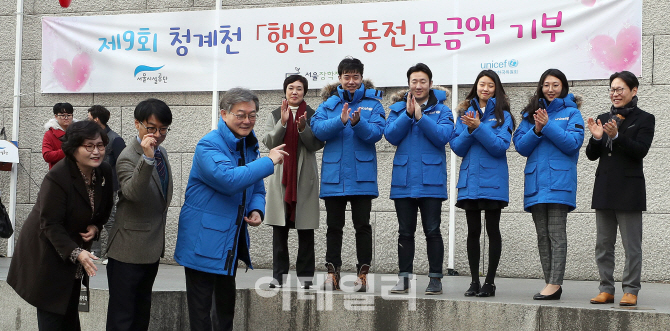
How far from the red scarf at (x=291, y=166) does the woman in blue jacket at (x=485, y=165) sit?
47.7 inches

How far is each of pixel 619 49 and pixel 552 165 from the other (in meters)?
2.26

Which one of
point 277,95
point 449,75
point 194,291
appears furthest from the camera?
point 277,95

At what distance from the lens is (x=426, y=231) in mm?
5699

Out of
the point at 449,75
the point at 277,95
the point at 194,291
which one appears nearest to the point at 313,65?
the point at 277,95

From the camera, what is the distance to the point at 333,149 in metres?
5.79

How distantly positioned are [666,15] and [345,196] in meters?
3.62

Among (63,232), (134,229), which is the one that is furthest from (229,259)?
(63,232)

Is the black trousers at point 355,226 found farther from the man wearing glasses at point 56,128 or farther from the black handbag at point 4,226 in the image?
the man wearing glasses at point 56,128

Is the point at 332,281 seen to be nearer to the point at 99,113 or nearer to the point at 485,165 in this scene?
the point at 485,165

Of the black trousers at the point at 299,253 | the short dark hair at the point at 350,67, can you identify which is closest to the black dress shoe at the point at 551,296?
the black trousers at the point at 299,253

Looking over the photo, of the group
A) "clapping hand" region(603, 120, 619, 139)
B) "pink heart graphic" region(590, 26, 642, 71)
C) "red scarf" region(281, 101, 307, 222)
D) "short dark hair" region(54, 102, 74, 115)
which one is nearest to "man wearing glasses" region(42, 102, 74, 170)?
"short dark hair" region(54, 102, 74, 115)

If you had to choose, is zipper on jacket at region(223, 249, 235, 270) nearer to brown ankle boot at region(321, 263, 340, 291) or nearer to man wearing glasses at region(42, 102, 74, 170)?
brown ankle boot at region(321, 263, 340, 291)

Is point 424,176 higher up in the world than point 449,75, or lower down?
lower down

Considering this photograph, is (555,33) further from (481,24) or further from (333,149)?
(333,149)
